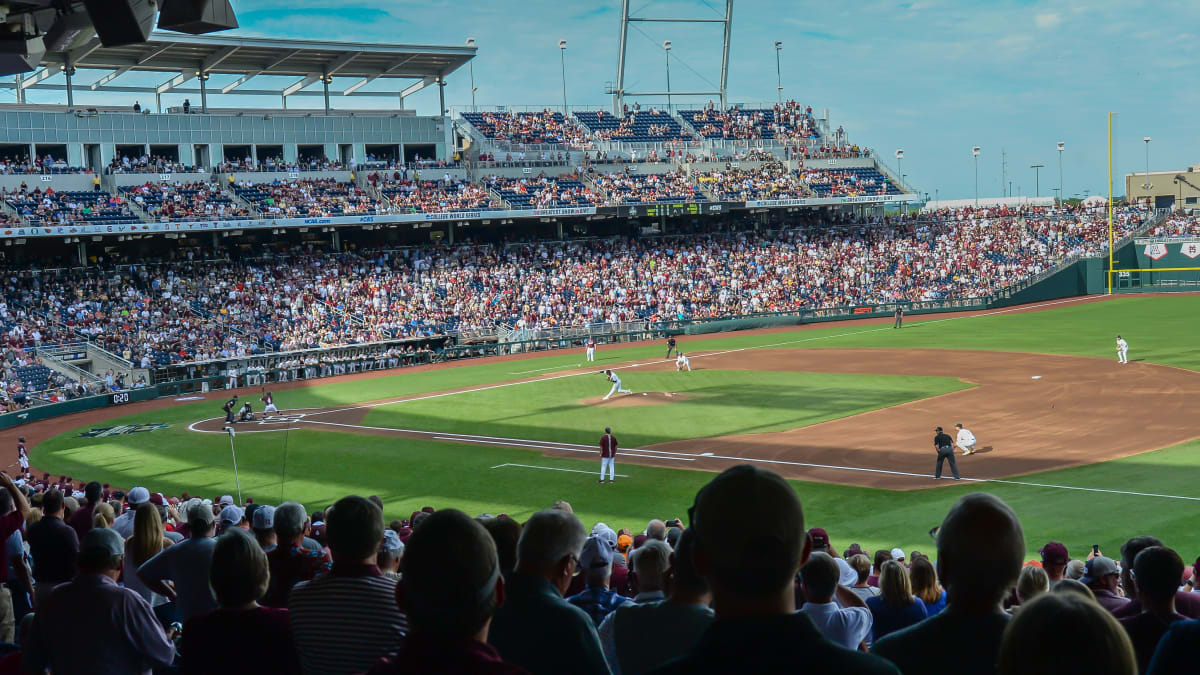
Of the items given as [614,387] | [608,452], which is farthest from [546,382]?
[608,452]

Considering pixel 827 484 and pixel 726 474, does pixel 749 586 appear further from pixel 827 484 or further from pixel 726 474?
pixel 827 484

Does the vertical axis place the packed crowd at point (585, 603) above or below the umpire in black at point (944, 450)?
above

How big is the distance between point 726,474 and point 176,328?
52.9 meters

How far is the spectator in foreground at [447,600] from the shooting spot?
3270 mm

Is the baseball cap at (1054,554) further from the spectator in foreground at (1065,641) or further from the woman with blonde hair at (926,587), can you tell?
the spectator in foreground at (1065,641)

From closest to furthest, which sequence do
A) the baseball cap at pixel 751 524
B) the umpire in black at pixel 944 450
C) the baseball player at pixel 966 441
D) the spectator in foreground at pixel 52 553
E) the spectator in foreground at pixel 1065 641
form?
the spectator in foreground at pixel 1065 641
the baseball cap at pixel 751 524
the spectator in foreground at pixel 52 553
the umpire in black at pixel 944 450
the baseball player at pixel 966 441

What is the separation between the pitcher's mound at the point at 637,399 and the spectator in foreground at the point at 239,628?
31.5m

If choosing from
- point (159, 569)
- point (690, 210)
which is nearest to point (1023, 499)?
point (159, 569)

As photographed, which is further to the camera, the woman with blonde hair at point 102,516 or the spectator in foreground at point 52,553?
the woman with blonde hair at point 102,516

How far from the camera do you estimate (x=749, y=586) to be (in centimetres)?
292

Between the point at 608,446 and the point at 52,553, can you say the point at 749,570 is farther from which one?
the point at 608,446

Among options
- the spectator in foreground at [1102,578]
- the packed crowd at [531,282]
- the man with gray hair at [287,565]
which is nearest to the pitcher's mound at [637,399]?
the packed crowd at [531,282]

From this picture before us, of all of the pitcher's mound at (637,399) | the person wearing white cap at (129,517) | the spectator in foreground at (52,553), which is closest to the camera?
the spectator in foreground at (52,553)

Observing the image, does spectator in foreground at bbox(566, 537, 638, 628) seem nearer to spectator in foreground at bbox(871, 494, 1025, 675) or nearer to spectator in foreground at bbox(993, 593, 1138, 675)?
spectator in foreground at bbox(871, 494, 1025, 675)
